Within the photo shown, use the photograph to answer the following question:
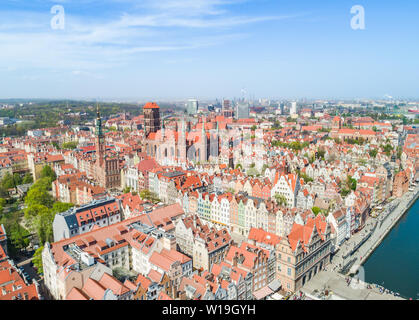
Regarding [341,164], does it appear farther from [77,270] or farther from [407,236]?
[77,270]

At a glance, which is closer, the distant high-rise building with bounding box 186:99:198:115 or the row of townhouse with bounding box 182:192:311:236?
the row of townhouse with bounding box 182:192:311:236

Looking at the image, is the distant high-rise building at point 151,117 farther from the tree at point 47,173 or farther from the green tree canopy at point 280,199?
the green tree canopy at point 280,199

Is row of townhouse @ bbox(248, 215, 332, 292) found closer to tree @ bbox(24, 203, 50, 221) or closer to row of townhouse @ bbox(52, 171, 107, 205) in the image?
row of townhouse @ bbox(52, 171, 107, 205)

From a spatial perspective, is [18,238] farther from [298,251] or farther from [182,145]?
[182,145]

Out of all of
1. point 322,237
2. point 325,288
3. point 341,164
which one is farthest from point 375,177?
point 325,288

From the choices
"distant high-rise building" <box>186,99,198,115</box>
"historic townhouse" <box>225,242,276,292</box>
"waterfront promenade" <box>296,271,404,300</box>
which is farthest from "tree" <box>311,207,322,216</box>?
"distant high-rise building" <box>186,99,198,115</box>

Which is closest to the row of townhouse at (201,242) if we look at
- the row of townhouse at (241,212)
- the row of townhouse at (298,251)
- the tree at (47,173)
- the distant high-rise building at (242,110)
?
the row of townhouse at (298,251)

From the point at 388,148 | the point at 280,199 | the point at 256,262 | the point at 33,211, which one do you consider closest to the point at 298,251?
the point at 256,262
